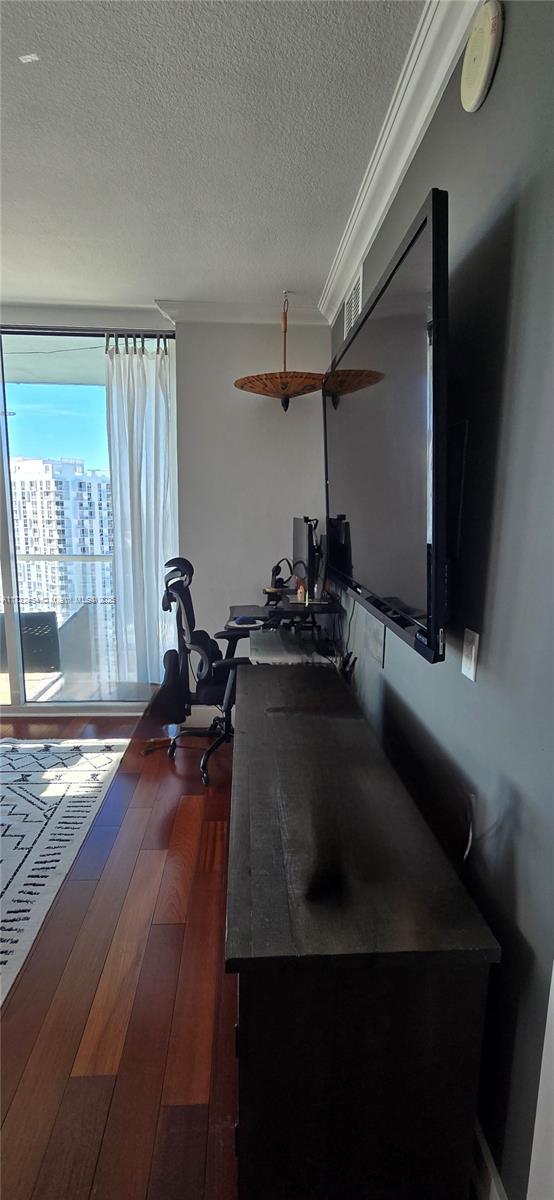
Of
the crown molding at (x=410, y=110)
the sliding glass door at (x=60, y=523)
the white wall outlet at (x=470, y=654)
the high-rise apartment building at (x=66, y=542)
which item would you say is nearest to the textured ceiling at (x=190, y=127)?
the crown molding at (x=410, y=110)

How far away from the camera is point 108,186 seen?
203cm

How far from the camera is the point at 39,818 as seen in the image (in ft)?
8.38

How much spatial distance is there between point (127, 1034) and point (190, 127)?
2626 mm

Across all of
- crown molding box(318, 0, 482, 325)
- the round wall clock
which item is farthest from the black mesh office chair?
the round wall clock

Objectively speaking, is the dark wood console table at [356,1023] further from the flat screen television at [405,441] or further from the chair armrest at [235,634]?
the chair armrest at [235,634]

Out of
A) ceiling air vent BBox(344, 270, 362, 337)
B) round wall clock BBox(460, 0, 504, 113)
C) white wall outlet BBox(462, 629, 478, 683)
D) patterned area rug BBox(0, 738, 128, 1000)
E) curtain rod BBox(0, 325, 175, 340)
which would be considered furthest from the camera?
curtain rod BBox(0, 325, 175, 340)

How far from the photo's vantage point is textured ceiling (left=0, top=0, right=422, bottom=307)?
53.1 inches

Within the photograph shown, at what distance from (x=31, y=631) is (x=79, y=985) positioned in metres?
2.57

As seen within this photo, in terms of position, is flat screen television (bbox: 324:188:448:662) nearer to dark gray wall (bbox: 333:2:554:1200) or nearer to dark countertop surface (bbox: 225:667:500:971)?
dark gray wall (bbox: 333:2:554:1200)

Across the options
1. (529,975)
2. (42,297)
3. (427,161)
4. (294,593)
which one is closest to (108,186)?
(427,161)

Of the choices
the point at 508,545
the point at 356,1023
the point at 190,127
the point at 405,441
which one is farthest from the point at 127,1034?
the point at 190,127

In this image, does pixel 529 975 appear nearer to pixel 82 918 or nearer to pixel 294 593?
pixel 82 918

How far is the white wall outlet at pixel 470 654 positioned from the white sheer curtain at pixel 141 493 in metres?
2.67

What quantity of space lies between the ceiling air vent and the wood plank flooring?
235cm
